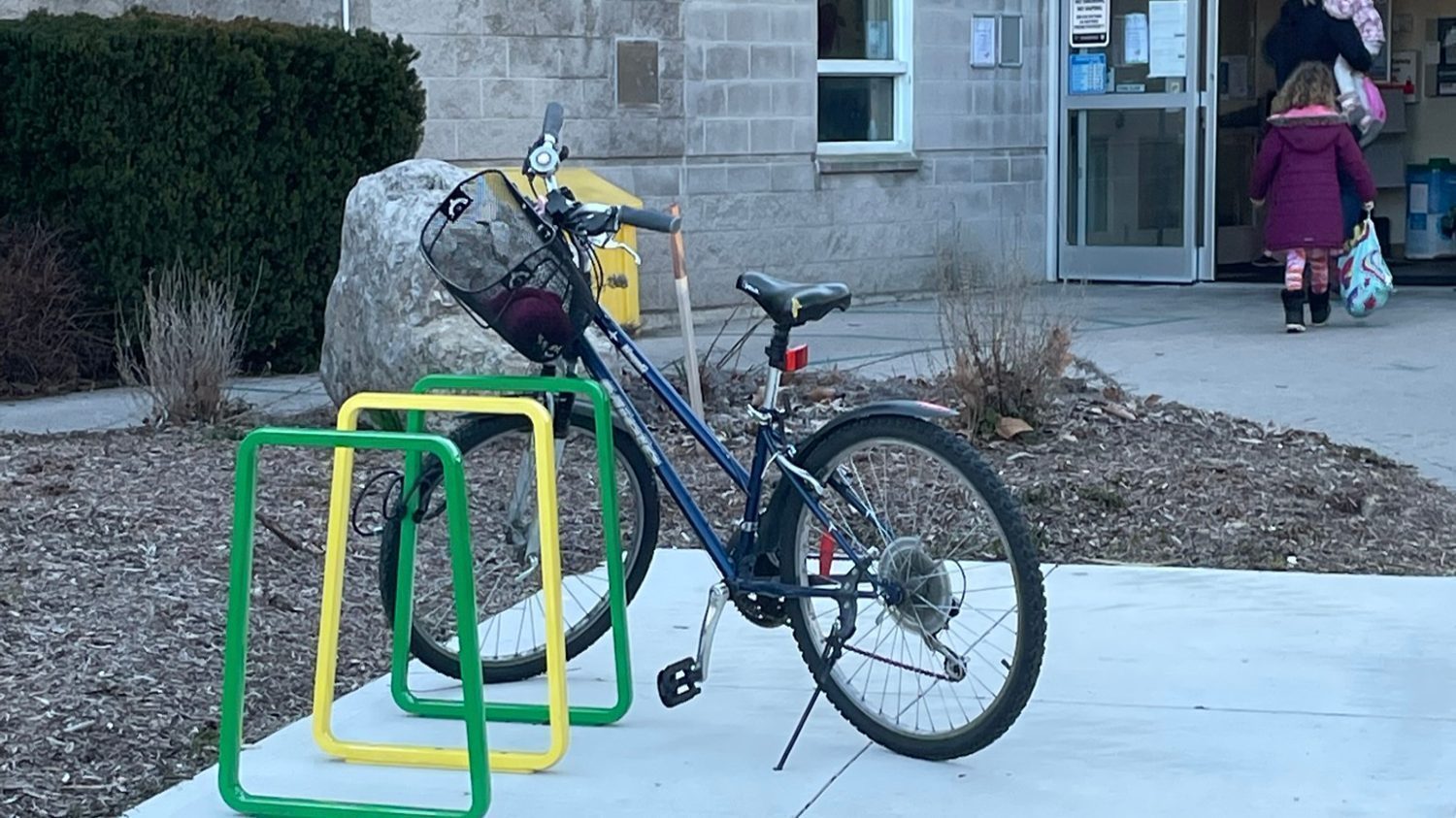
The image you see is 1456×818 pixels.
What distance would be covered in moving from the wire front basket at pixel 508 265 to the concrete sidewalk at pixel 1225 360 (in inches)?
155

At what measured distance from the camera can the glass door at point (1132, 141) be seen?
15.1 m

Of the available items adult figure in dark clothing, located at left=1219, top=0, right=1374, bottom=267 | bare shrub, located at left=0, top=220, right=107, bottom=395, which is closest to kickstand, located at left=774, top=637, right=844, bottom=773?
bare shrub, located at left=0, top=220, right=107, bottom=395

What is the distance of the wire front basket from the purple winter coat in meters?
7.83

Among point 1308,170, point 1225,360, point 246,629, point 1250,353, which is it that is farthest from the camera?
point 1308,170

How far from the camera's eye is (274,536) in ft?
20.8

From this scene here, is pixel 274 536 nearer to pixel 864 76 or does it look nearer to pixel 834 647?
pixel 834 647

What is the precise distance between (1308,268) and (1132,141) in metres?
3.68

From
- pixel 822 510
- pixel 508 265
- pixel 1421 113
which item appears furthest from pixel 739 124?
pixel 822 510

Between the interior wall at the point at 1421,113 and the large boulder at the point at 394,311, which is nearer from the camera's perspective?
the large boulder at the point at 394,311

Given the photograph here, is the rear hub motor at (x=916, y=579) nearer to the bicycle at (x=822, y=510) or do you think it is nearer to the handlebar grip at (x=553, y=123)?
the bicycle at (x=822, y=510)

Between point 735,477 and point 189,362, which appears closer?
point 735,477

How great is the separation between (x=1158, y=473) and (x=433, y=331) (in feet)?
9.27

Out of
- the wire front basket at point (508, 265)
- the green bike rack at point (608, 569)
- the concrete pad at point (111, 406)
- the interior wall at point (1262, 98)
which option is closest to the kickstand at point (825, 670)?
the green bike rack at point (608, 569)

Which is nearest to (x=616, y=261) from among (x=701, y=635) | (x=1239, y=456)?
(x=1239, y=456)
